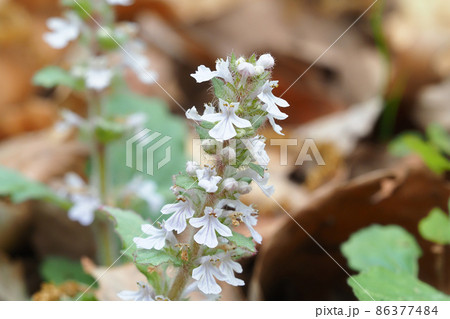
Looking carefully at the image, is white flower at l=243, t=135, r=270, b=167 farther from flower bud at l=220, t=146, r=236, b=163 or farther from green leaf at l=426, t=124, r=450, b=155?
green leaf at l=426, t=124, r=450, b=155

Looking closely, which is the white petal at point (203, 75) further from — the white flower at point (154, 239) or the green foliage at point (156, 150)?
the green foliage at point (156, 150)

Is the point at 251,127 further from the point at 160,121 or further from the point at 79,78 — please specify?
the point at 160,121

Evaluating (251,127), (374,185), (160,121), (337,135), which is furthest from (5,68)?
(251,127)

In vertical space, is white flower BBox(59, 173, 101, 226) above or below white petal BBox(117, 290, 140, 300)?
above

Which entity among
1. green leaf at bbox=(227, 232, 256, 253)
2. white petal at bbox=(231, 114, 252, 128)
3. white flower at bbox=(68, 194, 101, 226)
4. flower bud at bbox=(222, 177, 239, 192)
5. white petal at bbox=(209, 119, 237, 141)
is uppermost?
white flower at bbox=(68, 194, 101, 226)

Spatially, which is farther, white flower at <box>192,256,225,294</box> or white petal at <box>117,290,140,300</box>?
white petal at <box>117,290,140,300</box>

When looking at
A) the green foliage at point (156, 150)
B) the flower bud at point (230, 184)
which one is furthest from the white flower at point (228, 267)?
the green foliage at point (156, 150)

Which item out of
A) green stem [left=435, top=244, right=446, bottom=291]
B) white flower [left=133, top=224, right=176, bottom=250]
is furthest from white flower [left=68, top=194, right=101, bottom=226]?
green stem [left=435, top=244, right=446, bottom=291]

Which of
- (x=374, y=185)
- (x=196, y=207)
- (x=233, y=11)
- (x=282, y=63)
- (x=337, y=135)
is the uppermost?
(x=233, y=11)
